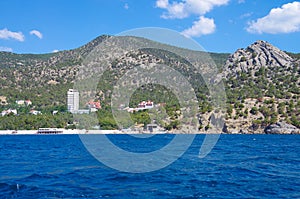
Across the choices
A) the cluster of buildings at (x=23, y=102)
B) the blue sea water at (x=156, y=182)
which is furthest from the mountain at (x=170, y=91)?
the blue sea water at (x=156, y=182)

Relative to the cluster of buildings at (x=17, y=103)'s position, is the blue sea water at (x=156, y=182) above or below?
below

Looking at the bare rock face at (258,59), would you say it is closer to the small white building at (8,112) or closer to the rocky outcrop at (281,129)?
the rocky outcrop at (281,129)

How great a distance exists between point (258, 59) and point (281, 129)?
51.2 m

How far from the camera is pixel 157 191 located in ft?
49.1

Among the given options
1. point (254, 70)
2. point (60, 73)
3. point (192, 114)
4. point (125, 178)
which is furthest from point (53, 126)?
point (125, 178)

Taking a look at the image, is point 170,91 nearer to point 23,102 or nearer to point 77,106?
point 77,106

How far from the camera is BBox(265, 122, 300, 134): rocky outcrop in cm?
8900

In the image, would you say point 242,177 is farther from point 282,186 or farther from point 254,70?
point 254,70

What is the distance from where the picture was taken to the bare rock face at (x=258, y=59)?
132 metres

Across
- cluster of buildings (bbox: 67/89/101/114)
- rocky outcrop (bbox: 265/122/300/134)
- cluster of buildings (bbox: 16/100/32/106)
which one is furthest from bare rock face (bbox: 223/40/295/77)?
cluster of buildings (bbox: 16/100/32/106)

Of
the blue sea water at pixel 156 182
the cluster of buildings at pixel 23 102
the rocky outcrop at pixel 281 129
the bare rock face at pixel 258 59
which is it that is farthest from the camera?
the bare rock face at pixel 258 59

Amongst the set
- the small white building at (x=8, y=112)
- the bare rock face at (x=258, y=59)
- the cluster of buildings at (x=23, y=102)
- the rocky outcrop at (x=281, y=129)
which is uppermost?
the bare rock face at (x=258, y=59)

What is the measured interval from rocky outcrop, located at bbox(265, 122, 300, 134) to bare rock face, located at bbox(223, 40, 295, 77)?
4184 centimetres

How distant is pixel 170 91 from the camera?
9812 centimetres
